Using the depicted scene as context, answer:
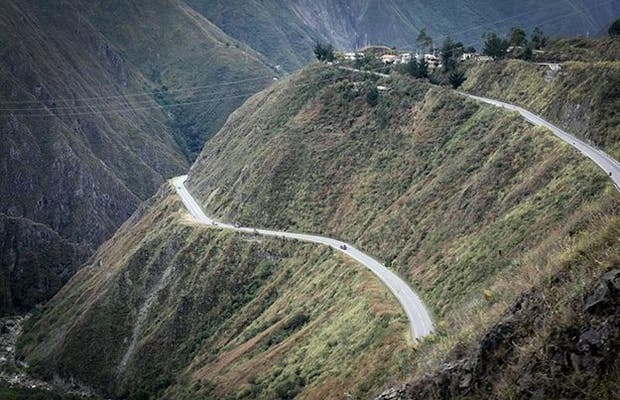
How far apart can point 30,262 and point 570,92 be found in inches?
4536

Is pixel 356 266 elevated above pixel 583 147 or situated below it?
below

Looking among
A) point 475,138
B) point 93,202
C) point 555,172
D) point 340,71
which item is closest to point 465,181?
point 475,138

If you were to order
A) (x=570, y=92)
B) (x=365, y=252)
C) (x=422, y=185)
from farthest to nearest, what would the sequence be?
(x=422, y=185) < (x=365, y=252) < (x=570, y=92)

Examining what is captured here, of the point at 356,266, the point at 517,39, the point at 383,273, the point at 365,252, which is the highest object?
the point at 517,39

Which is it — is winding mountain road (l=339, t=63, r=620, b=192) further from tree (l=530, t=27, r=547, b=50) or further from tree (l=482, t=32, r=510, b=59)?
tree (l=530, t=27, r=547, b=50)

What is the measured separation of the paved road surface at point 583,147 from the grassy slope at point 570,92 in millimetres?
727

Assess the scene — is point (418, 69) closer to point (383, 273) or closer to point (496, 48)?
point (496, 48)

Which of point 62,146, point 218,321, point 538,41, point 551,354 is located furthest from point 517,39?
point 62,146

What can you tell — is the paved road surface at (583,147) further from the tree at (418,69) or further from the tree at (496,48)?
the tree at (418,69)

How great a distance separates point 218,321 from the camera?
77625 mm

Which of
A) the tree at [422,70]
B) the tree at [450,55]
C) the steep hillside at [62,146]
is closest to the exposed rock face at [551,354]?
the tree at [450,55]

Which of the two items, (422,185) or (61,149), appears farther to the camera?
(61,149)

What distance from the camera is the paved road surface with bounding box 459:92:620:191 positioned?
42.8 meters

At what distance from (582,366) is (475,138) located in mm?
50449
